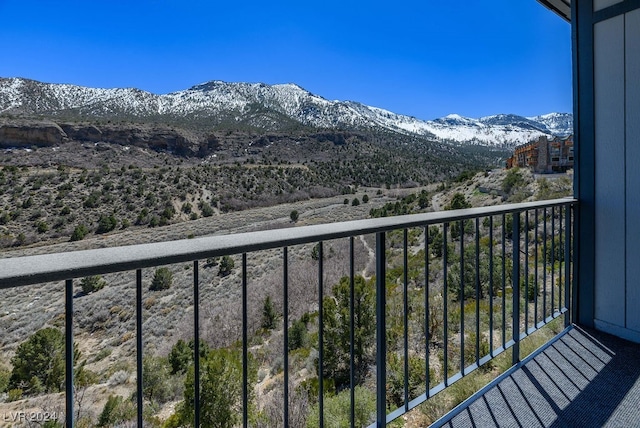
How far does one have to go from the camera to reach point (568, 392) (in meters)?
1.72

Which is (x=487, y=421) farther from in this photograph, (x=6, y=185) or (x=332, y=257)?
(x=6, y=185)

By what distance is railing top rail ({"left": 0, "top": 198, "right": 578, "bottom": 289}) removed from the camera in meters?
0.58

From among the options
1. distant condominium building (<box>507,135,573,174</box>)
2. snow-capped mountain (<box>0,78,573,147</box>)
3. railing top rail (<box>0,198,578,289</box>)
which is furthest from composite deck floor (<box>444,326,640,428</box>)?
snow-capped mountain (<box>0,78,573,147</box>)

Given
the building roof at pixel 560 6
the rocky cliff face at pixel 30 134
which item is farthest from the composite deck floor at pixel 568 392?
the rocky cliff face at pixel 30 134

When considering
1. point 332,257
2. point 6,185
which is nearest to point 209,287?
point 332,257

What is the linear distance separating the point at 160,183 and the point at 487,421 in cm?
3457

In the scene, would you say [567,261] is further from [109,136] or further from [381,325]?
[109,136]

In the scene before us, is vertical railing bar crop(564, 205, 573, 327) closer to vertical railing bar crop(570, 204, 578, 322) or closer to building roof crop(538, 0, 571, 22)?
vertical railing bar crop(570, 204, 578, 322)

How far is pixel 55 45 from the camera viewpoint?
1950cm

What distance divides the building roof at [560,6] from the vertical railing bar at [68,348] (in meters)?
3.34

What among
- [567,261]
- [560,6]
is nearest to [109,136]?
[560,6]

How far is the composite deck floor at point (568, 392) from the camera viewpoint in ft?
5.01

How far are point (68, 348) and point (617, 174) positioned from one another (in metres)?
2.96

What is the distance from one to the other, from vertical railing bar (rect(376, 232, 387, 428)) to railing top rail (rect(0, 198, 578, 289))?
104 mm
